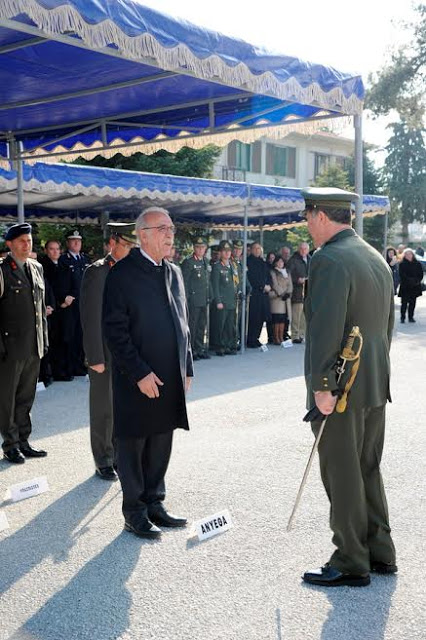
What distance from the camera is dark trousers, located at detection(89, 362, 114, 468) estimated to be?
541 cm

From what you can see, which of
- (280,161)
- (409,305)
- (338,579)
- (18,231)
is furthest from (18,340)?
(280,161)

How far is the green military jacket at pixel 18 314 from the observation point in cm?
586

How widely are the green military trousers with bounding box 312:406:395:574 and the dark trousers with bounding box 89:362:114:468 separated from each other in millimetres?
2206

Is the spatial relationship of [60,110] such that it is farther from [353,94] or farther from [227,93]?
[353,94]

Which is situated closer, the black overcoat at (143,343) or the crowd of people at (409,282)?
the black overcoat at (143,343)

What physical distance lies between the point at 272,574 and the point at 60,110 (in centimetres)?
489

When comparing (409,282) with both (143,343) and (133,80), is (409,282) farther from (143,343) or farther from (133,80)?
(143,343)

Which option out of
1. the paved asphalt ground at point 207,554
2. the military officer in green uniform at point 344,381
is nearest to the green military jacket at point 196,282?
the paved asphalt ground at point 207,554

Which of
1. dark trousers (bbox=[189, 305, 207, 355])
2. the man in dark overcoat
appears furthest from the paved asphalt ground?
dark trousers (bbox=[189, 305, 207, 355])

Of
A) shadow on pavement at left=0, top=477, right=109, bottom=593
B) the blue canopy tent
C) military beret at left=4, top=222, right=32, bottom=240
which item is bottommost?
shadow on pavement at left=0, top=477, right=109, bottom=593

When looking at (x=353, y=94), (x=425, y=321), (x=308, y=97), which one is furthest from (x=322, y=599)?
(x=425, y=321)

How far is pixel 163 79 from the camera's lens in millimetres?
5852

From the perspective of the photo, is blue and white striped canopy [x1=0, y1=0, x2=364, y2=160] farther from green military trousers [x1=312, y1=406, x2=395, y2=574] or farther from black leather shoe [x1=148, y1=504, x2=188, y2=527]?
black leather shoe [x1=148, y1=504, x2=188, y2=527]

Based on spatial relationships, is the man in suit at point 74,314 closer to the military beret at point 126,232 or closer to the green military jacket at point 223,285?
the green military jacket at point 223,285
